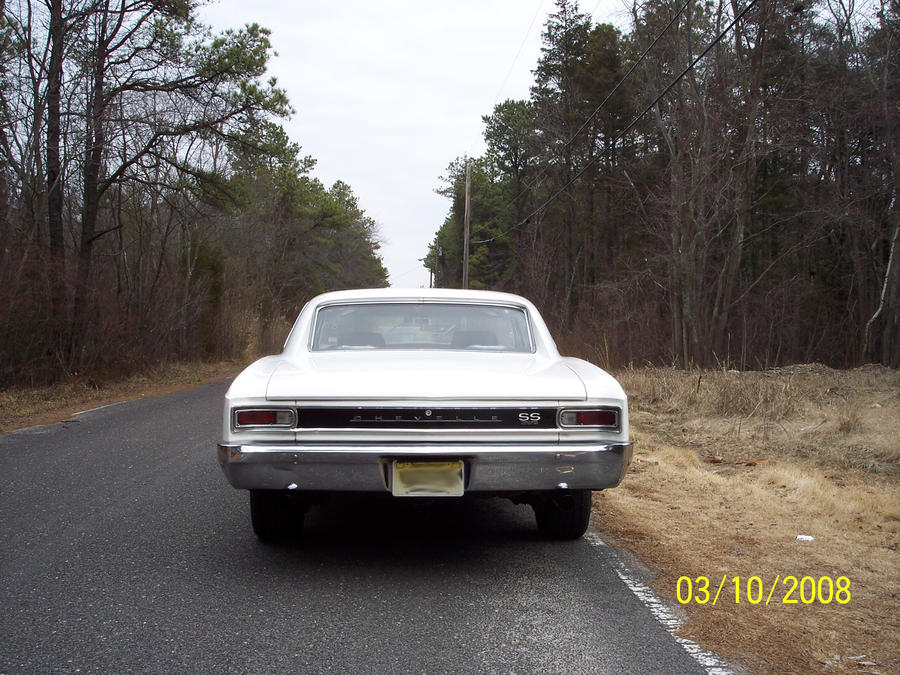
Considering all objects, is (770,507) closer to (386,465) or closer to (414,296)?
(414,296)

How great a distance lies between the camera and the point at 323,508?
526 centimetres

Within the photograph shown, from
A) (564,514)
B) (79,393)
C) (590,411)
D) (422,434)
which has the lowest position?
(79,393)

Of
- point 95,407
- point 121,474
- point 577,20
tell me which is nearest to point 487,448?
point 121,474

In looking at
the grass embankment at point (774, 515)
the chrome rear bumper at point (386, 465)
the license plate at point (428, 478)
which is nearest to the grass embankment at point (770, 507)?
the grass embankment at point (774, 515)

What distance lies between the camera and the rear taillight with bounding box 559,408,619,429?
3652mm

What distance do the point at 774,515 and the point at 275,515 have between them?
3.33m

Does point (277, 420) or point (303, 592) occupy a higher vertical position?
point (277, 420)

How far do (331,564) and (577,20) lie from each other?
40617 mm

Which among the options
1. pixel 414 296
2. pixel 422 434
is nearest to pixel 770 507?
pixel 414 296

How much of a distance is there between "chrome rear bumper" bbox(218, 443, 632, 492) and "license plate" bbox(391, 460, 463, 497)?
0.04 m

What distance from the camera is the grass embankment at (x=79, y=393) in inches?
409

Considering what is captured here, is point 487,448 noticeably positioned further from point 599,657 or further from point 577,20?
point 577,20

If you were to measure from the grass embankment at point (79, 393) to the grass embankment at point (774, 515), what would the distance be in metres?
7.70

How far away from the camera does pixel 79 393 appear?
13375 mm
